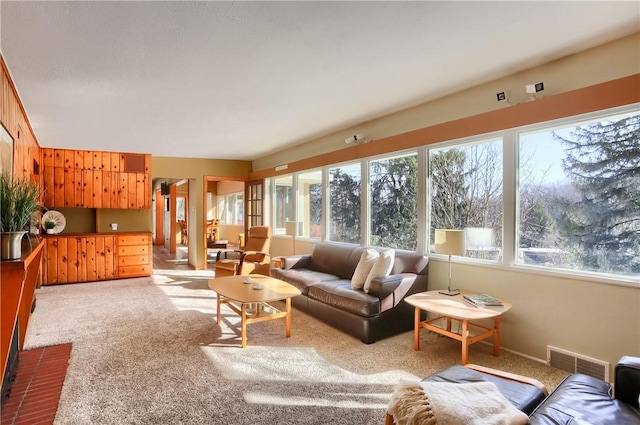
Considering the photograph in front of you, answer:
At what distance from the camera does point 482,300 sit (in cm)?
311

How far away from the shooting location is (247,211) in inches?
329

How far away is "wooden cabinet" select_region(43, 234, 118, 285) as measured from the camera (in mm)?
6039

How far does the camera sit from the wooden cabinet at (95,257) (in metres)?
6.06

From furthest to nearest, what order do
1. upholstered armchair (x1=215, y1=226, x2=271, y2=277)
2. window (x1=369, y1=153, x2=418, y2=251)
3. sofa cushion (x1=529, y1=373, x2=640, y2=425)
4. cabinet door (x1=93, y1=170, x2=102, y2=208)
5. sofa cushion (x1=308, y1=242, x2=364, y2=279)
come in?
cabinet door (x1=93, y1=170, x2=102, y2=208)
upholstered armchair (x1=215, y1=226, x2=271, y2=277)
sofa cushion (x1=308, y1=242, x2=364, y2=279)
window (x1=369, y1=153, x2=418, y2=251)
sofa cushion (x1=529, y1=373, x2=640, y2=425)

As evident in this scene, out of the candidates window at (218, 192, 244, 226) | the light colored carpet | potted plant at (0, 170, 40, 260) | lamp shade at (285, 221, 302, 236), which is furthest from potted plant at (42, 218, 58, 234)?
window at (218, 192, 244, 226)

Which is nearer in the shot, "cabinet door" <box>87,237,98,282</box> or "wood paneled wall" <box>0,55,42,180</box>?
"wood paneled wall" <box>0,55,42,180</box>

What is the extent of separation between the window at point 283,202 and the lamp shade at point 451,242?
12.8 feet

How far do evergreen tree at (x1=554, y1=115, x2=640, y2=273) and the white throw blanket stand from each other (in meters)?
1.95

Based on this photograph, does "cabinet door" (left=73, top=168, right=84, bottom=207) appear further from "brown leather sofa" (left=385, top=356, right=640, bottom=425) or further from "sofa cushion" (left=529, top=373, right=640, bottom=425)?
"sofa cushion" (left=529, top=373, right=640, bottom=425)

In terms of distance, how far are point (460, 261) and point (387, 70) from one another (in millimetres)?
2085

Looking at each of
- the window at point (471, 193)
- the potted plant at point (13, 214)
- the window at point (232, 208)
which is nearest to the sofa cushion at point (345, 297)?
the window at point (471, 193)

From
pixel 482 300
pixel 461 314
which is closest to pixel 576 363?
pixel 482 300

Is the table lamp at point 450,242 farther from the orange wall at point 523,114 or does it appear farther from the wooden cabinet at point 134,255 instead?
the wooden cabinet at point 134,255

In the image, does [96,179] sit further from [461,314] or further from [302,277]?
[461,314]
